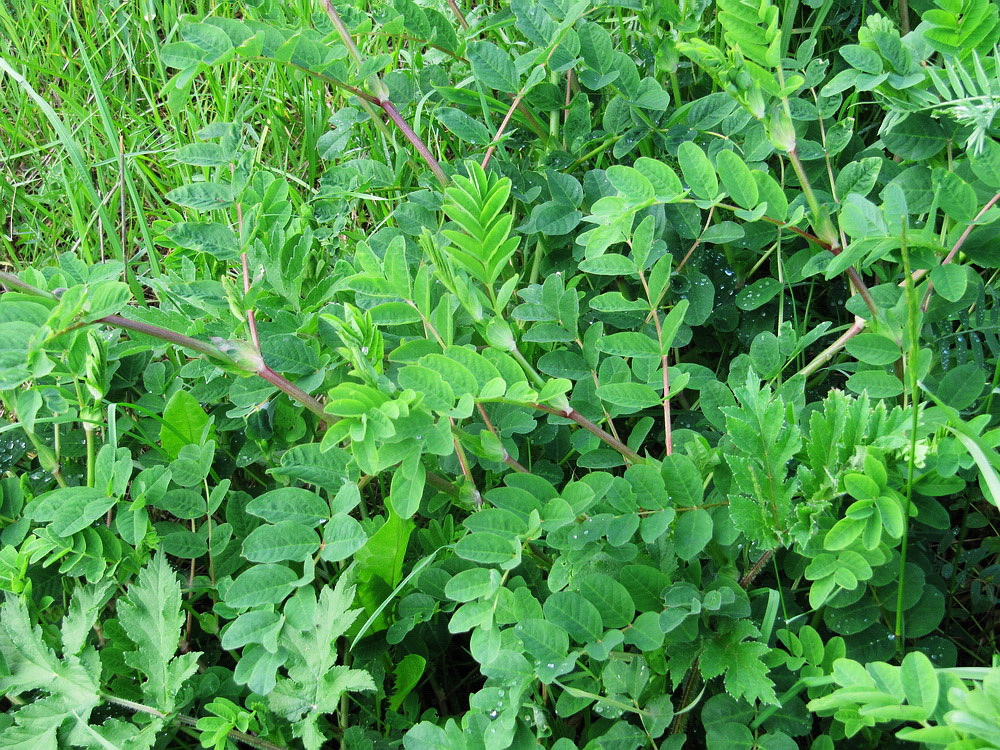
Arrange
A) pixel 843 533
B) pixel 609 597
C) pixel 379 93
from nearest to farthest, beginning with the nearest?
pixel 843 533 → pixel 609 597 → pixel 379 93

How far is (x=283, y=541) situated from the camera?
4.28 ft

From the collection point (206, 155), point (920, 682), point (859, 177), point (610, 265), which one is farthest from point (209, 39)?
point (920, 682)

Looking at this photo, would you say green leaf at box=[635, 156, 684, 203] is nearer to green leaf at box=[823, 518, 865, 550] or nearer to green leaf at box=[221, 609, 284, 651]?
green leaf at box=[823, 518, 865, 550]

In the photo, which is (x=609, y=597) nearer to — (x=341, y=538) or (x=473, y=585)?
(x=473, y=585)

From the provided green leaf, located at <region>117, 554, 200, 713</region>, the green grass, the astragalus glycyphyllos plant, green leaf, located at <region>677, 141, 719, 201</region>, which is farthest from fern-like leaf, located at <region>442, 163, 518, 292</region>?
the green grass

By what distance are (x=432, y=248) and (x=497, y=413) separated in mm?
325

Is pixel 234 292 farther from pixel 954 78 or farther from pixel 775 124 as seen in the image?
pixel 954 78

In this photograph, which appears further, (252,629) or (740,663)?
(252,629)

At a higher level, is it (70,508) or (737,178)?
(737,178)

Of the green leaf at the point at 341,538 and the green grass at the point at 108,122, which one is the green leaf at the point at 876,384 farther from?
the green grass at the point at 108,122

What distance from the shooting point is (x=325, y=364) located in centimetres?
143

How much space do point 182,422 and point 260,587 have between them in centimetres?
44

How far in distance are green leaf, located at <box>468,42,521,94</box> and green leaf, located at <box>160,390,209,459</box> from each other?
0.81 meters

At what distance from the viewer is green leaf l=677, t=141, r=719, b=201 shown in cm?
130
